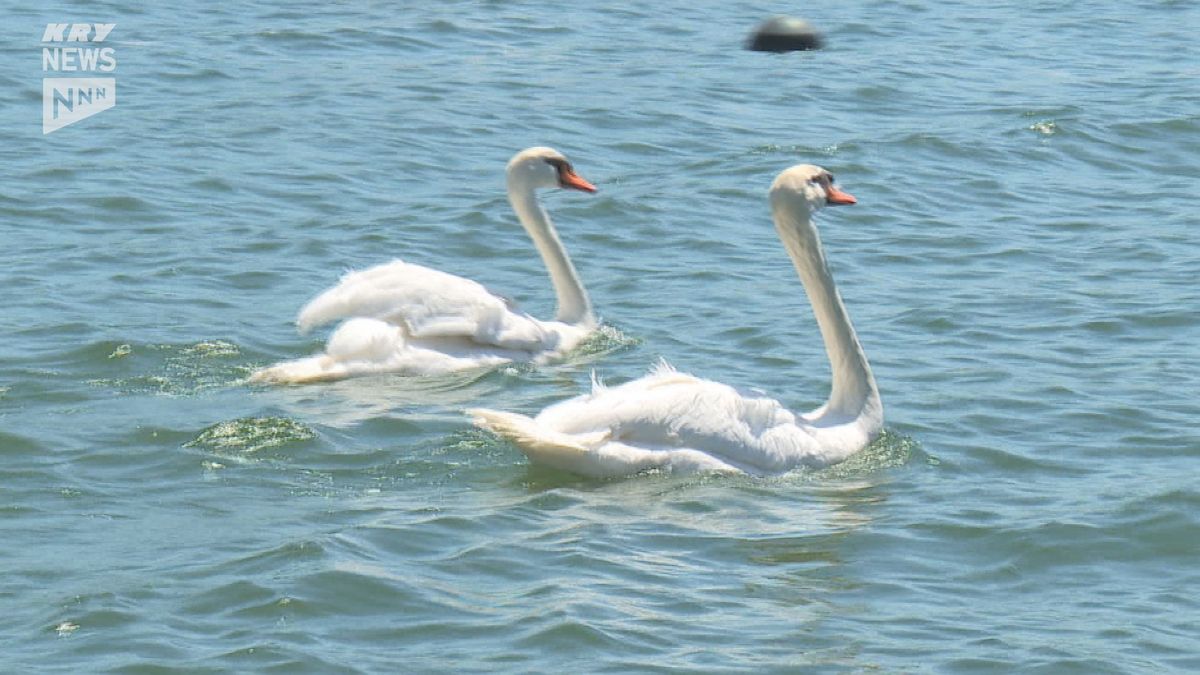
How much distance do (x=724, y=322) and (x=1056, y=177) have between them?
4.91 meters

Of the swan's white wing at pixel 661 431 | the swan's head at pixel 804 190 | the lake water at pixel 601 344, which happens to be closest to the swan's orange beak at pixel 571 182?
the lake water at pixel 601 344

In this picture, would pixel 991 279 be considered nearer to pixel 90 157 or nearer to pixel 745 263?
pixel 745 263

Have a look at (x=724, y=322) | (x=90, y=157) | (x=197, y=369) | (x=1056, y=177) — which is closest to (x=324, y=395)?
(x=197, y=369)

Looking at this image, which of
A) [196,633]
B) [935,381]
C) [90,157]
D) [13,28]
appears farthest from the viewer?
[13,28]

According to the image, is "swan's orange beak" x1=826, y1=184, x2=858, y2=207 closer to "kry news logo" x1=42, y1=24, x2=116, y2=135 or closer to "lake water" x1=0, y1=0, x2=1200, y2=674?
"lake water" x1=0, y1=0, x2=1200, y2=674

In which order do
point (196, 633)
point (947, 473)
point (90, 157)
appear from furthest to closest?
point (90, 157), point (947, 473), point (196, 633)

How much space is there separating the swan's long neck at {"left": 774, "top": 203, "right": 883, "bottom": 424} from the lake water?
241mm

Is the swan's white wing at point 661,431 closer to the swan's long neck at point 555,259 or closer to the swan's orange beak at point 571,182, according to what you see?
the swan's long neck at point 555,259

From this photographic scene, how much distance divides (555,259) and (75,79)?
24.6 feet

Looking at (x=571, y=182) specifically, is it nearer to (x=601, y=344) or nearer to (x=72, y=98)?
(x=601, y=344)

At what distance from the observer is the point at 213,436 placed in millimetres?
9930

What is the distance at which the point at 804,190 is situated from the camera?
10.2 meters

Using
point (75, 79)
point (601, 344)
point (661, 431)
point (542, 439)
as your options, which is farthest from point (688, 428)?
point (75, 79)

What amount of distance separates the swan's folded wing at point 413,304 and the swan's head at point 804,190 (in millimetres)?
1945
